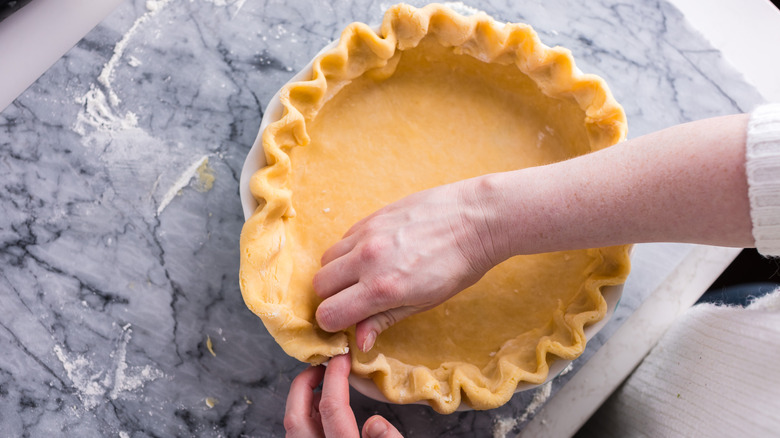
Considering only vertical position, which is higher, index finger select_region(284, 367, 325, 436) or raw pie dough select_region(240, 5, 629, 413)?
raw pie dough select_region(240, 5, 629, 413)

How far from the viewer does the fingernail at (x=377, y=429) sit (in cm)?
89

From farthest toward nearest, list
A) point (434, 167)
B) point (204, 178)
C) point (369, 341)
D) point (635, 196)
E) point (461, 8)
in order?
point (461, 8)
point (204, 178)
point (434, 167)
point (369, 341)
point (635, 196)

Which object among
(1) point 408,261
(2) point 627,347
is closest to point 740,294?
(2) point 627,347

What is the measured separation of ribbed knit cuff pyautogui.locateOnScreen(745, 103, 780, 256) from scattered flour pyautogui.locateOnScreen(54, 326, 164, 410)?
104cm

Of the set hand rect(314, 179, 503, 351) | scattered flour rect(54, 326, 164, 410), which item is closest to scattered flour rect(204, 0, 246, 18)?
hand rect(314, 179, 503, 351)

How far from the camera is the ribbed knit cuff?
2.24 feet

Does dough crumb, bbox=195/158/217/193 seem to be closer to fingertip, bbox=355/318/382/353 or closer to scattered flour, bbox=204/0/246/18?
scattered flour, bbox=204/0/246/18

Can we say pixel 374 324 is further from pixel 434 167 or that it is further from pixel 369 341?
pixel 434 167

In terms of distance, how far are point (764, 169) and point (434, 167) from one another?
52cm

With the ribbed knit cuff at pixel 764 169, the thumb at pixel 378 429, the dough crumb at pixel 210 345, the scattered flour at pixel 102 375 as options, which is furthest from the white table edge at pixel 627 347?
the scattered flour at pixel 102 375

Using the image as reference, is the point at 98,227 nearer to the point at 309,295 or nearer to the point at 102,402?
the point at 102,402

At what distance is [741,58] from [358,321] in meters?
1.10

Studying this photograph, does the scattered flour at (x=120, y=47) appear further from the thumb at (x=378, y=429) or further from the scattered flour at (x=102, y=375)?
the thumb at (x=378, y=429)

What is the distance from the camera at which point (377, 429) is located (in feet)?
2.91
